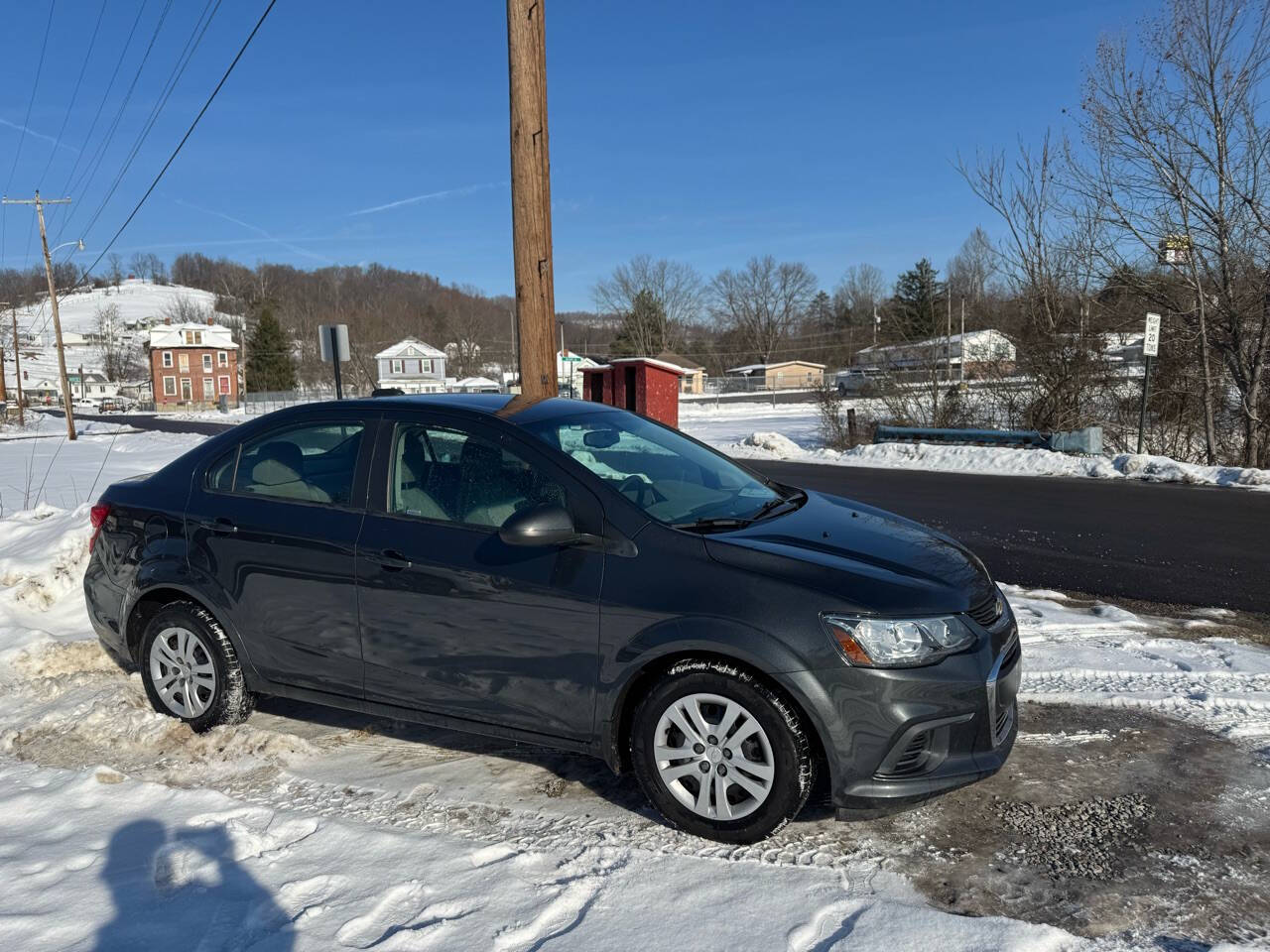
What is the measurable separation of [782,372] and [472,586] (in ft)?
298

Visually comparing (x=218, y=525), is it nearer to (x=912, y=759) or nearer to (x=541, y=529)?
(x=541, y=529)

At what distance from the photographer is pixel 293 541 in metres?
4.34

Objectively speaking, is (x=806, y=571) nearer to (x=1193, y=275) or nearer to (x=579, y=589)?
(x=579, y=589)

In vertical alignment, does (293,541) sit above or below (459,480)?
below

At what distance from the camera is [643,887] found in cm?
320

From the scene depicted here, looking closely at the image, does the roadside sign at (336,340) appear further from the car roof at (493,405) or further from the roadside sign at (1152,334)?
the roadside sign at (1152,334)

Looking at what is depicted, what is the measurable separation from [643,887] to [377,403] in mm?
2470

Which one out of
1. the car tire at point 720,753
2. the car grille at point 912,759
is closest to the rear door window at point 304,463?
the car tire at point 720,753

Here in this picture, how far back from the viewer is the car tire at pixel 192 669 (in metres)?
4.59

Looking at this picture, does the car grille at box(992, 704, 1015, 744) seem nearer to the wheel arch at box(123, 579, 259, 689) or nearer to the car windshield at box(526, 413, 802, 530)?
the car windshield at box(526, 413, 802, 530)

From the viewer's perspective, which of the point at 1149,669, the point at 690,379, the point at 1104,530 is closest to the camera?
the point at 1149,669

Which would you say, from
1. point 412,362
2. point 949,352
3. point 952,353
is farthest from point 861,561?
point 412,362

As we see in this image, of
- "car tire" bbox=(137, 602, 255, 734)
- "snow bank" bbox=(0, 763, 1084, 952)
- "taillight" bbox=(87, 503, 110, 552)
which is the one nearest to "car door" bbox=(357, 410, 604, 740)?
"snow bank" bbox=(0, 763, 1084, 952)

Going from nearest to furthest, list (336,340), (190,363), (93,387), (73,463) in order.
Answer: (336,340) < (73,463) < (190,363) < (93,387)
